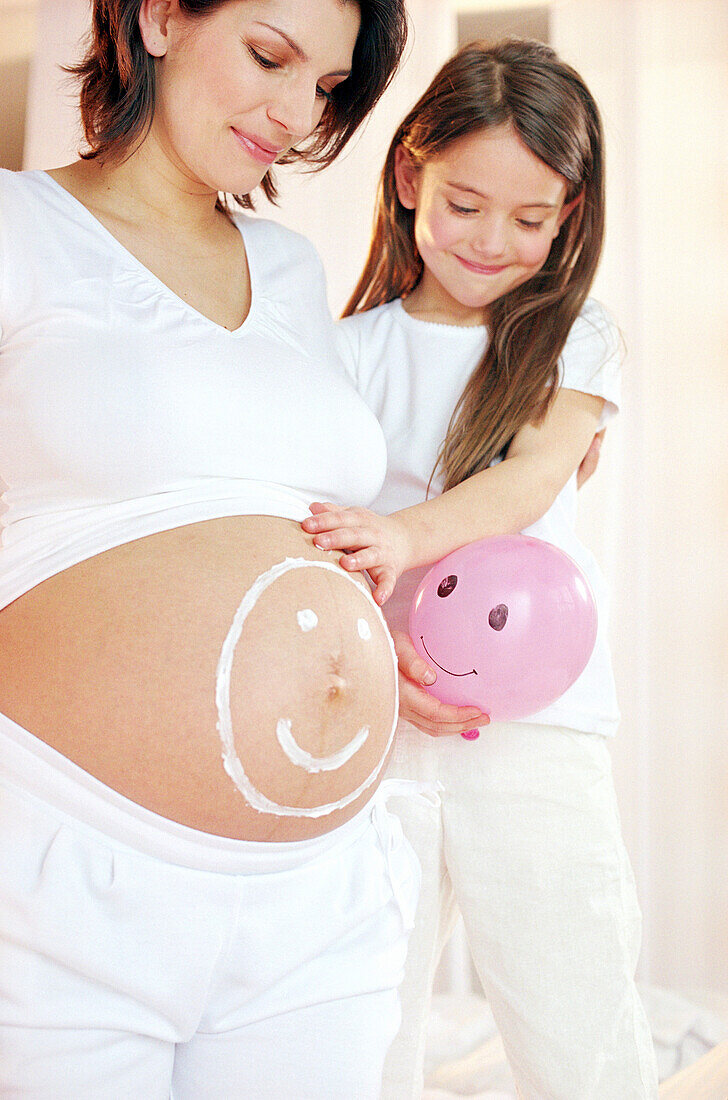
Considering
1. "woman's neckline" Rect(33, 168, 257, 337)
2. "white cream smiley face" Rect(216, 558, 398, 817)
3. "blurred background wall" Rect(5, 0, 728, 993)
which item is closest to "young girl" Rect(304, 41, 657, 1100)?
"white cream smiley face" Rect(216, 558, 398, 817)

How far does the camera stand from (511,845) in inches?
45.8

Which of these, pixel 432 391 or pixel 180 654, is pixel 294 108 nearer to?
pixel 432 391

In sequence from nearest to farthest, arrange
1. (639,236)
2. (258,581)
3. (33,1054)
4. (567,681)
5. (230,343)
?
(33,1054) → (258,581) → (230,343) → (567,681) → (639,236)

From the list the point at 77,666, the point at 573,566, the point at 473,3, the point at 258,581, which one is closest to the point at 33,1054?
the point at 77,666

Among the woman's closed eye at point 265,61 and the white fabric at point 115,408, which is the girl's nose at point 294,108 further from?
the white fabric at point 115,408

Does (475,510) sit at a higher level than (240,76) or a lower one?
lower

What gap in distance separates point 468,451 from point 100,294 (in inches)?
19.1

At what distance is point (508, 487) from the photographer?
1.18 metres

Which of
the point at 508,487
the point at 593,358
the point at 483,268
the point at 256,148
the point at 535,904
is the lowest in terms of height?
the point at 535,904

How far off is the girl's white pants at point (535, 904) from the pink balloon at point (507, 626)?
0.39ft

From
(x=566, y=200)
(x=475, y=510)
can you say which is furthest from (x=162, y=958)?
(x=566, y=200)

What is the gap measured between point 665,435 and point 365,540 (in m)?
1.48

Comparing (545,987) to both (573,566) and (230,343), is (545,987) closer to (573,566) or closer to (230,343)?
(573,566)

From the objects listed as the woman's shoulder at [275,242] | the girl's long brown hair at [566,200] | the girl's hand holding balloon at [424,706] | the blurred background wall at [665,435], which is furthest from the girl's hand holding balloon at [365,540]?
the blurred background wall at [665,435]
